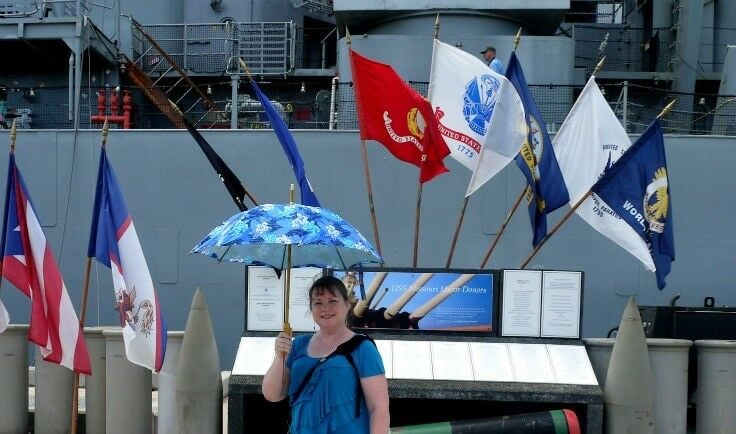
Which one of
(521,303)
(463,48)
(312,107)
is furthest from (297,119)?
(521,303)

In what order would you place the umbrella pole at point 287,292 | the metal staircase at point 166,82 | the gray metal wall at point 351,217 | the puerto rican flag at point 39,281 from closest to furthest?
the umbrella pole at point 287,292 < the puerto rican flag at point 39,281 < the gray metal wall at point 351,217 < the metal staircase at point 166,82

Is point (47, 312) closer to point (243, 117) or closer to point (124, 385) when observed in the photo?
point (124, 385)

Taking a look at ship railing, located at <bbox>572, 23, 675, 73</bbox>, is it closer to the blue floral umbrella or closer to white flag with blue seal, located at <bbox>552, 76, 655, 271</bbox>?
white flag with blue seal, located at <bbox>552, 76, 655, 271</bbox>

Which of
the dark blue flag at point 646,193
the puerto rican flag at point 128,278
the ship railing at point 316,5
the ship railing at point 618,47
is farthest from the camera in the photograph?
the ship railing at point 618,47

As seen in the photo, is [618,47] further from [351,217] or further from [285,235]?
[285,235]

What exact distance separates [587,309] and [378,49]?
13.6ft

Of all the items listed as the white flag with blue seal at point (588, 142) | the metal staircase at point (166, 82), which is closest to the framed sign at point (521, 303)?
the white flag with blue seal at point (588, 142)

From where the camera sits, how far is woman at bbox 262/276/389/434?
14.4 feet

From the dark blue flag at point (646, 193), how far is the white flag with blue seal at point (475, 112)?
0.82m

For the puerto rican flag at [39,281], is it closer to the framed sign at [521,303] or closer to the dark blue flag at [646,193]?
the framed sign at [521,303]

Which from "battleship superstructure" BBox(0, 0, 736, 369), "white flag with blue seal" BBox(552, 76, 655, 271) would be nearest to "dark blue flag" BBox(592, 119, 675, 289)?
"white flag with blue seal" BBox(552, 76, 655, 271)

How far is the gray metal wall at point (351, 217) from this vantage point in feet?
36.6

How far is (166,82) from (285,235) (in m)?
10.5

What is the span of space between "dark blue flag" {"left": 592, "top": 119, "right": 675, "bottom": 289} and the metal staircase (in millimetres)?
6397
